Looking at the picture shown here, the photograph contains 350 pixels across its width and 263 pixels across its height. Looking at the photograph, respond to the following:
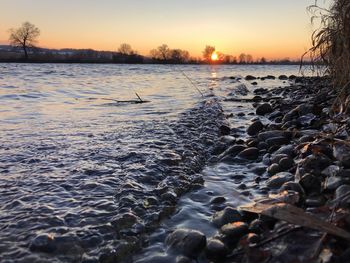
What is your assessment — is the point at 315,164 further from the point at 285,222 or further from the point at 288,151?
the point at 285,222

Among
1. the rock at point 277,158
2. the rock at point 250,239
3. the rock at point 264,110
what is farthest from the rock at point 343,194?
the rock at point 264,110

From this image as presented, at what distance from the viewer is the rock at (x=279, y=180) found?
4.43 meters

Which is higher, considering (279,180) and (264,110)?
(264,110)

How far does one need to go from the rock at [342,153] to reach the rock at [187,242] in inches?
74.6

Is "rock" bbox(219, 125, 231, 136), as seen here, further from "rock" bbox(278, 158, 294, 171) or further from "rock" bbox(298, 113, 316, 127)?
"rock" bbox(278, 158, 294, 171)

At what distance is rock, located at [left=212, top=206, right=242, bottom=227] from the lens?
354 centimetres

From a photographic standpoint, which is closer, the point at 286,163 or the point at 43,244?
the point at 43,244

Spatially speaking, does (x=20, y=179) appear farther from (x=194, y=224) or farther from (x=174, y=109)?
(x=174, y=109)

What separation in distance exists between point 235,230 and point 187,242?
1.39ft

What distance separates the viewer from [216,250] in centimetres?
297

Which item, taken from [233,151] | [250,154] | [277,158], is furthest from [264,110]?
[277,158]

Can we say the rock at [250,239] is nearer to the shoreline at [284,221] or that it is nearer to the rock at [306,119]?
the shoreline at [284,221]

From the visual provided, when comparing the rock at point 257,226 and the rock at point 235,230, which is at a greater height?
the rock at point 257,226

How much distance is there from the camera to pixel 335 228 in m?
2.51
